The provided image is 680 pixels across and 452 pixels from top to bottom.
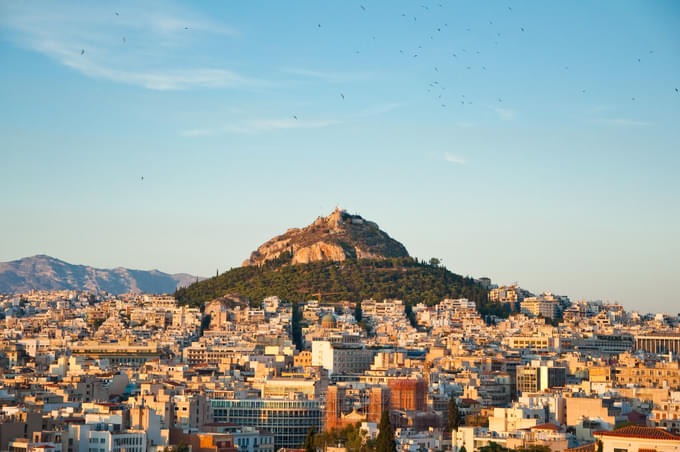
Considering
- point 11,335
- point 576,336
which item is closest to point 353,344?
point 576,336

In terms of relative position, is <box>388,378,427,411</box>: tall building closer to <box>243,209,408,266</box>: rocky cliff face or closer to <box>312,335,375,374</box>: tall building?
<box>312,335,375,374</box>: tall building

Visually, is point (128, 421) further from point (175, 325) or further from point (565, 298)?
point (565, 298)

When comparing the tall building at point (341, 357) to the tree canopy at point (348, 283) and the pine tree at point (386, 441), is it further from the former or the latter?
the pine tree at point (386, 441)

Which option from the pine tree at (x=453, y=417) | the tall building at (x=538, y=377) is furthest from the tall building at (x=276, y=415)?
the tall building at (x=538, y=377)

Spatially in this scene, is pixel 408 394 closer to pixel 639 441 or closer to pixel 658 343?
pixel 639 441

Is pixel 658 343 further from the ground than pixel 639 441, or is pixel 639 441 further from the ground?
pixel 658 343

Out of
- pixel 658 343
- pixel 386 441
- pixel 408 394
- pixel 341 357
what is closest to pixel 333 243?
pixel 658 343

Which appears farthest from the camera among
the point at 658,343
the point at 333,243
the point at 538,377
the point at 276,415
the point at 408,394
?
the point at 333,243
